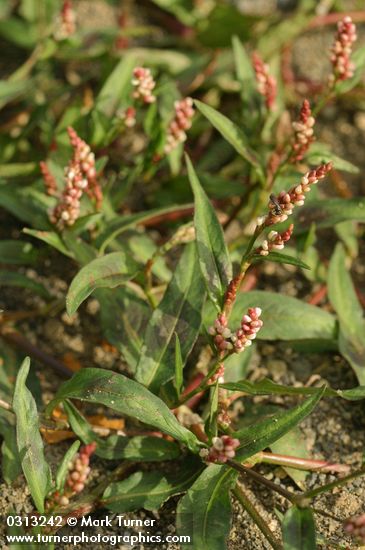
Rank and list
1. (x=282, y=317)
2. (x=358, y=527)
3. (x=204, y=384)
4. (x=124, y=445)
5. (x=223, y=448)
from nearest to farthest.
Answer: (x=358, y=527) < (x=223, y=448) < (x=204, y=384) < (x=124, y=445) < (x=282, y=317)

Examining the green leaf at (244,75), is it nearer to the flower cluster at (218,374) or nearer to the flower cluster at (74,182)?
the flower cluster at (74,182)

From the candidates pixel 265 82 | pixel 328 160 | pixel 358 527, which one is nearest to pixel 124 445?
pixel 358 527

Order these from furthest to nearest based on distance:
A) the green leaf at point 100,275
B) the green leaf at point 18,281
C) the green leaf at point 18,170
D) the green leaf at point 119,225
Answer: the green leaf at point 18,170 < the green leaf at point 18,281 < the green leaf at point 119,225 < the green leaf at point 100,275

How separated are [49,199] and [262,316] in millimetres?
924

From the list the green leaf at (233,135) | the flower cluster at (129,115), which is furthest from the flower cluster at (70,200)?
the green leaf at (233,135)

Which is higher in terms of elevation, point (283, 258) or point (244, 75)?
point (244, 75)

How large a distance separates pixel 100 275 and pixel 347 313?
0.94 metres

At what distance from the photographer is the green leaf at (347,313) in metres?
2.85

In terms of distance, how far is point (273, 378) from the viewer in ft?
9.80

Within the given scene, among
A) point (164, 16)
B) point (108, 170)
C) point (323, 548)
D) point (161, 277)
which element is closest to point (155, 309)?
point (161, 277)

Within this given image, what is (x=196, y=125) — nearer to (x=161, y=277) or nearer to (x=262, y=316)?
(x=161, y=277)

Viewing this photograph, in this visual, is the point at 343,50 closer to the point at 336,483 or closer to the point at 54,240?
the point at 54,240

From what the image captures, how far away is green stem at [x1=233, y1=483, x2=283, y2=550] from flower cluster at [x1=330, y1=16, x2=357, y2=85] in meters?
1.43

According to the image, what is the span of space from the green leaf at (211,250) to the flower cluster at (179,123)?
40 cm
